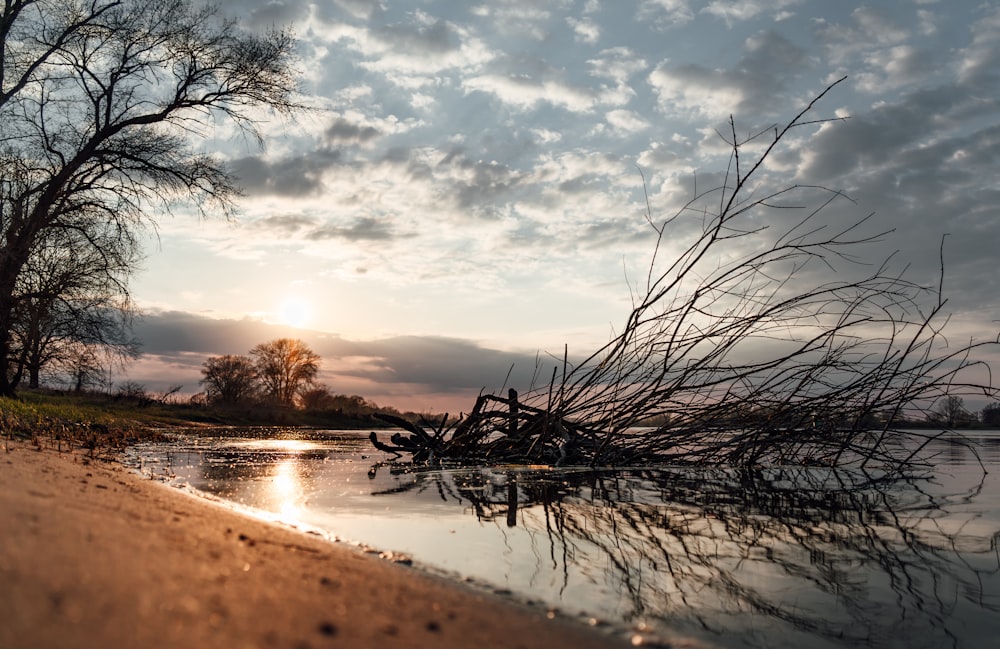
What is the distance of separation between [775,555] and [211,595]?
2.22m

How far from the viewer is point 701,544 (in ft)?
9.75

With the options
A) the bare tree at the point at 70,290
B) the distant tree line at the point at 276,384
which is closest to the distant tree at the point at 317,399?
the distant tree line at the point at 276,384

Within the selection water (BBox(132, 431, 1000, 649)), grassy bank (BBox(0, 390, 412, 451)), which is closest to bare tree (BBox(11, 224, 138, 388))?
grassy bank (BBox(0, 390, 412, 451))

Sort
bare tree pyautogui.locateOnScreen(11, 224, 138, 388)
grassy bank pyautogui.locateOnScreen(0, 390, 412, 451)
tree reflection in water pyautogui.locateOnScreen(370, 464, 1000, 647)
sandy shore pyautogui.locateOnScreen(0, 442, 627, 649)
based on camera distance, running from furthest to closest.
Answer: bare tree pyautogui.locateOnScreen(11, 224, 138, 388)
grassy bank pyautogui.locateOnScreen(0, 390, 412, 451)
tree reflection in water pyautogui.locateOnScreen(370, 464, 1000, 647)
sandy shore pyautogui.locateOnScreen(0, 442, 627, 649)

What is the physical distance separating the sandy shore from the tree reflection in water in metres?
0.48

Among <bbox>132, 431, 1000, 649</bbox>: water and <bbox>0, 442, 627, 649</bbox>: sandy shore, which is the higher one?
<bbox>0, 442, 627, 649</bbox>: sandy shore

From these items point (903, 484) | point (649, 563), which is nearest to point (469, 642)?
point (649, 563)

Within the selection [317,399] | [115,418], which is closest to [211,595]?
[115,418]

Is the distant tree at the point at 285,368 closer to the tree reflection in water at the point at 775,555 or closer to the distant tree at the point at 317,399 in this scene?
the distant tree at the point at 317,399

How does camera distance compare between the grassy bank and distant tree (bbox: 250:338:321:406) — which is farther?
distant tree (bbox: 250:338:321:406)

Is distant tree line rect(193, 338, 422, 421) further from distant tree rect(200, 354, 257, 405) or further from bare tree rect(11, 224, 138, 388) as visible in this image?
bare tree rect(11, 224, 138, 388)

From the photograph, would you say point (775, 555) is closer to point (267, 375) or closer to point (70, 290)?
point (70, 290)

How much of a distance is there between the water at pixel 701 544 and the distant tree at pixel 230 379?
114 feet

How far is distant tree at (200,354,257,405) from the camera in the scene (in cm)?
3838
